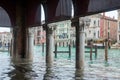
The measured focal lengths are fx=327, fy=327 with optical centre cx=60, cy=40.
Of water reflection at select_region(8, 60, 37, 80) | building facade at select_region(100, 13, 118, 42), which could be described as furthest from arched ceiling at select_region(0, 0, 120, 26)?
building facade at select_region(100, 13, 118, 42)

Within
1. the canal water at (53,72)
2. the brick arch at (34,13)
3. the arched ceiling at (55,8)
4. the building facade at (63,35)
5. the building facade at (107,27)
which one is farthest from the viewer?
the building facade at (63,35)

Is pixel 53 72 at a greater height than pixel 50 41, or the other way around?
pixel 50 41

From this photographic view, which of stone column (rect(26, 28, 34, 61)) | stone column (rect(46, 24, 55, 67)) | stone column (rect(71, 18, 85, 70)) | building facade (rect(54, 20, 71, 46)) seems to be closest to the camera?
stone column (rect(71, 18, 85, 70))

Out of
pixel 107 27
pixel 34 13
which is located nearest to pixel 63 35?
pixel 107 27

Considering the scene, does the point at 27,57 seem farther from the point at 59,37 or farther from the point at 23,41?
the point at 59,37

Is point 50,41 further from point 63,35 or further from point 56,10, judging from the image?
point 63,35

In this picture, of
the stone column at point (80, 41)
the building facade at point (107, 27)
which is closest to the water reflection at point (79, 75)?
the stone column at point (80, 41)

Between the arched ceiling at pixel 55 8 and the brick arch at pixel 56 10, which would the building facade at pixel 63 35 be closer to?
the arched ceiling at pixel 55 8

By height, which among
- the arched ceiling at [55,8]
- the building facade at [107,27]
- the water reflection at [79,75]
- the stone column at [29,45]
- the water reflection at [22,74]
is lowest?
the water reflection at [79,75]

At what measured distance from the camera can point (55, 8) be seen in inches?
592

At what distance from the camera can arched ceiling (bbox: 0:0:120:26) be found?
11.7 meters

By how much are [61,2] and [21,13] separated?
3.69m

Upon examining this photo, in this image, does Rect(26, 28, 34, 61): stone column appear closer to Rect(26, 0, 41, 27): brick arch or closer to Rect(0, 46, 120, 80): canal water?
Rect(26, 0, 41, 27): brick arch

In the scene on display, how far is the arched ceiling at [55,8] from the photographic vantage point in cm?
1170
